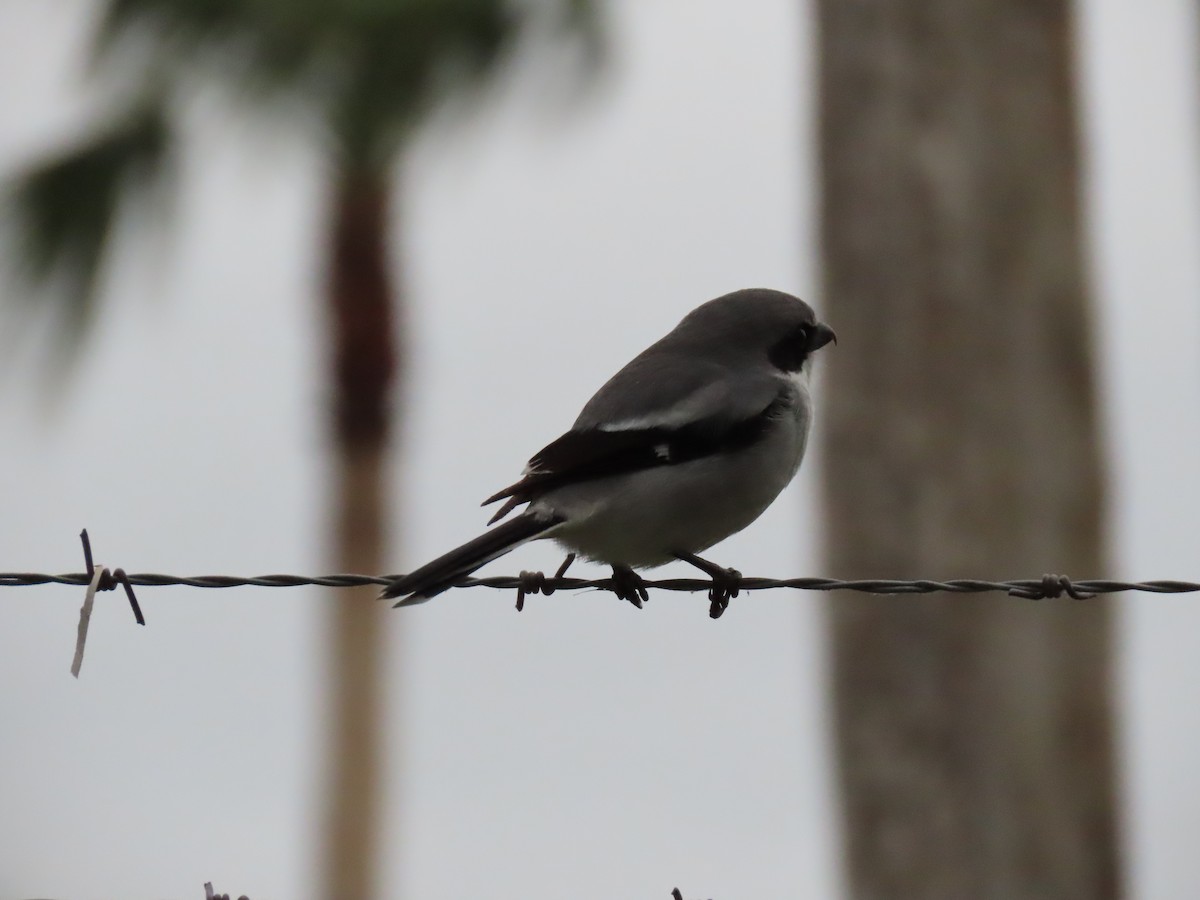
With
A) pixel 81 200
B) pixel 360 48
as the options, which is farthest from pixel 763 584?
pixel 81 200

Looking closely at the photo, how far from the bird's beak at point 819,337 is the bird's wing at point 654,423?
51 cm

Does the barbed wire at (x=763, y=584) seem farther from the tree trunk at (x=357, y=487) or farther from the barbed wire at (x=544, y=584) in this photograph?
the tree trunk at (x=357, y=487)

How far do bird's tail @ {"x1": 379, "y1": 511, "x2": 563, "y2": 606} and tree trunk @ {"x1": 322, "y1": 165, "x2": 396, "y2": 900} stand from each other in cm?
817

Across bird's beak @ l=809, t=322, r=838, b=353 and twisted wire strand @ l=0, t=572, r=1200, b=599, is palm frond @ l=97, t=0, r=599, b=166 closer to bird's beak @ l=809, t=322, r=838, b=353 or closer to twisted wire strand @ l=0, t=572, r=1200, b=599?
bird's beak @ l=809, t=322, r=838, b=353

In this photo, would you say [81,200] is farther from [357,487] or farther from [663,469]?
[663,469]

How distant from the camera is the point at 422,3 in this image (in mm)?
12281

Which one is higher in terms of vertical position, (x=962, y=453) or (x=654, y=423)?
(x=962, y=453)

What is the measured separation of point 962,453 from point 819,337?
2.44 meters

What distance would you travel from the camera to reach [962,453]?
358 inches

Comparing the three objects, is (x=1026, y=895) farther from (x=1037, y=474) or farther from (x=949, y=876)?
(x=1037, y=474)

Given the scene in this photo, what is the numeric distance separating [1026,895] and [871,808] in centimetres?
82

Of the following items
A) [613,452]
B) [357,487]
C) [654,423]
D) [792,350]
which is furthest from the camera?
[357,487]

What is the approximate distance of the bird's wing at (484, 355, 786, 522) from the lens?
5.82m

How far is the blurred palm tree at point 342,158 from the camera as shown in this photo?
12406 millimetres
